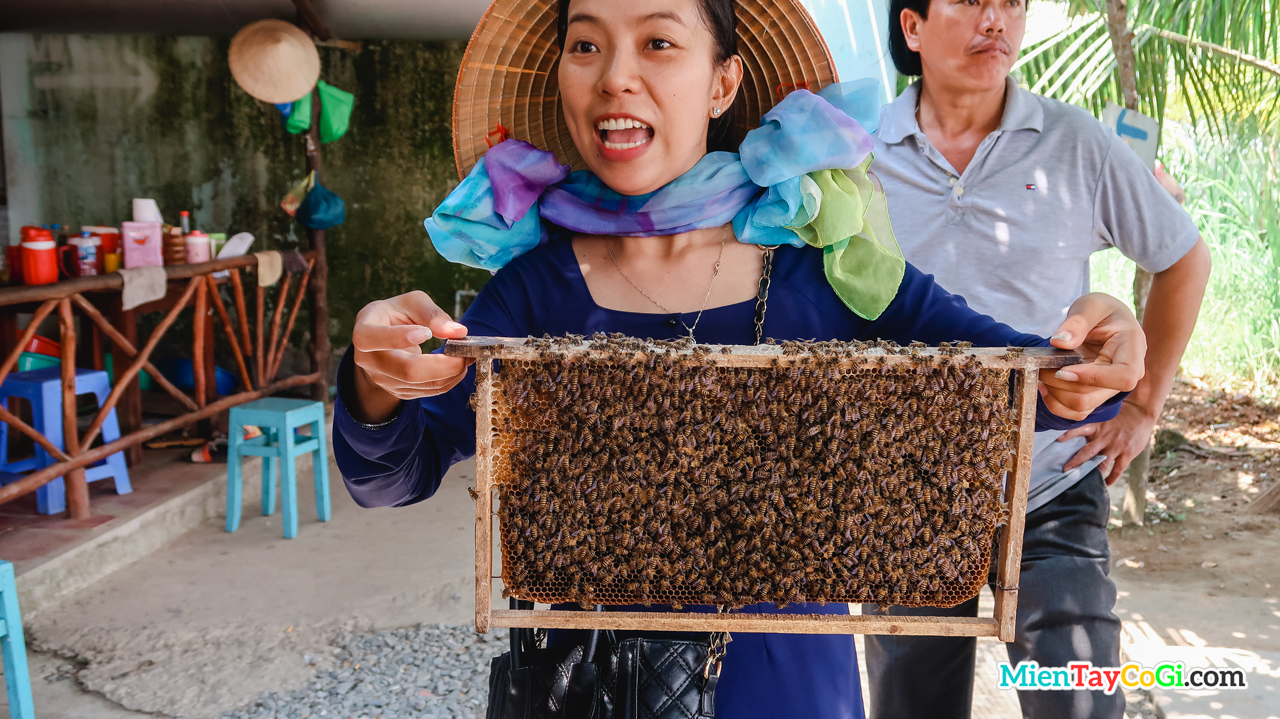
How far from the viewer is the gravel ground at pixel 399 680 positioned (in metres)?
4.17

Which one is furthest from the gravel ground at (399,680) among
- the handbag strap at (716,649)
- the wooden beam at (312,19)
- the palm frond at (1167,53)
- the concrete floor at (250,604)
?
the palm frond at (1167,53)

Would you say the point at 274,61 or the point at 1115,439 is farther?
the point at 274,61

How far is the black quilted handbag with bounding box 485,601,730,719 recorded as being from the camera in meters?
1.73

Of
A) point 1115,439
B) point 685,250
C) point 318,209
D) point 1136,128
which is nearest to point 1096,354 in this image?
point 685,250

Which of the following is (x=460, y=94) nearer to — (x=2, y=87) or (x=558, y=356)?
(x=558, y=356)

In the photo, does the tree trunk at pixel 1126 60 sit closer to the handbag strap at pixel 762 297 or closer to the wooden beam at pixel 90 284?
the handbag strap at pixel 762 297

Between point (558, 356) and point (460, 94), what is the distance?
892mm

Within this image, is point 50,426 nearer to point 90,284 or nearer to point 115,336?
point 115,336

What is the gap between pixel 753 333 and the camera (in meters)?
1.88

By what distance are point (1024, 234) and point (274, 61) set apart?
5965 millimetres

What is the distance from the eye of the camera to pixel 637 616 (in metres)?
1.68

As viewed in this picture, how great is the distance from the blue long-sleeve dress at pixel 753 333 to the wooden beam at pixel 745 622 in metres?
0.23

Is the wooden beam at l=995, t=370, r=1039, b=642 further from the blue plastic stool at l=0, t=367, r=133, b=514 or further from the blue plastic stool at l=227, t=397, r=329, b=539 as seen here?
the blue plastic stool at l=0, t=367, r=133, b=514

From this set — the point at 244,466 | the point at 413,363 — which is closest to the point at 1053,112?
the point at 413,363
